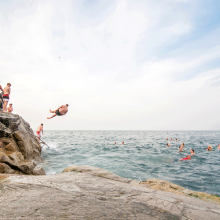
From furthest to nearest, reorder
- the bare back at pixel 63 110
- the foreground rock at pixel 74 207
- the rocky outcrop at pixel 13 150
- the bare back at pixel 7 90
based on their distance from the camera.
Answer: the bare back at pixel 7 90 < the bare back at pixel 63 110 < the rocky outcrop at pixel 13 150 < the foreground rock at pixel 74 207

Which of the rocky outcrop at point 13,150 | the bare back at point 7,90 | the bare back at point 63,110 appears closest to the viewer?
the rocky outcrop at point 13,150

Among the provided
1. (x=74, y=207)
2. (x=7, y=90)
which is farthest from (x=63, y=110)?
(x=74, y=207)

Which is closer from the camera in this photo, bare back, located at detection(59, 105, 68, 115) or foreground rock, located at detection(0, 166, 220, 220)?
foreground rock, located at detection(0, 166, 220, 220)

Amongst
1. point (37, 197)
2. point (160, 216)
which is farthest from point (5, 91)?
point (160, 216)

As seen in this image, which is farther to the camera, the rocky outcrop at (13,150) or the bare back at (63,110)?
the bare back at (63,110)

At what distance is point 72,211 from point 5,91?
441 inches

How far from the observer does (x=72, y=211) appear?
2.13 meters

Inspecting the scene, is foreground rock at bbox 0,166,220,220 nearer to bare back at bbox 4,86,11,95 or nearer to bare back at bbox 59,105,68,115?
bare back at bbox 59,105,68,115

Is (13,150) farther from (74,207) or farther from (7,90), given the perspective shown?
(74,207)

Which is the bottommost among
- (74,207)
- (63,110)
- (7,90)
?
(74,207)

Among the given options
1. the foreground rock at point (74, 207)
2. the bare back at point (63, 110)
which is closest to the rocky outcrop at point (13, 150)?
the bare back at point (63, 110)

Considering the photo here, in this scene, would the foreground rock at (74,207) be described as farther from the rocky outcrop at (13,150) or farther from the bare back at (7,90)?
the bare back at (7,90)

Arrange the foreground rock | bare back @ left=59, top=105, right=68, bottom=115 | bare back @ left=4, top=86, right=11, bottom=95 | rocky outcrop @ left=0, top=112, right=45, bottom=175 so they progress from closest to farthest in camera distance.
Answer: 1. the foreground rock
2. rocky outcrop @ left=0, top=112, right=45, bottom=175
3. bare back @ left=59, top=105, right=68, bottom=115
4. bare back @ left=4, top=86, right=11, bottom=95

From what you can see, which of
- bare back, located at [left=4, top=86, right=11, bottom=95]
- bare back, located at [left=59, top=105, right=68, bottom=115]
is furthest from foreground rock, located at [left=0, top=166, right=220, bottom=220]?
bare back, located at [left=4, top=86, right=11, bottom=95]
